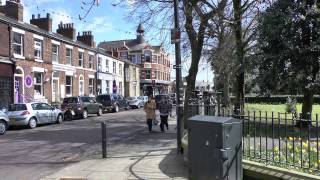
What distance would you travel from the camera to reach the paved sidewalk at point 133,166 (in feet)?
34.5

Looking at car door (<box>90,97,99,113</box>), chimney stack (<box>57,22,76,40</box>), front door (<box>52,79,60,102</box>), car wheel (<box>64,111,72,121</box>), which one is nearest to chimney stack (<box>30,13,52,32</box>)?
front door (<box>52,79,60,102</box>)

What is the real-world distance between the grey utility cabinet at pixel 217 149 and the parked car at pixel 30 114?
19825 millimetres

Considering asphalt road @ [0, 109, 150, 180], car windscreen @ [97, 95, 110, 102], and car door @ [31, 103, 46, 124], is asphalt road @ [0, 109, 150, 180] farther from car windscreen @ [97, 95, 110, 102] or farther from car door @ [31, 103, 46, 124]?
car windscreen @ [97, 95, 110, 102]

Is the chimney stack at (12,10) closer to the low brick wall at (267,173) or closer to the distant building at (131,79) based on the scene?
the low brick wall at (267,173)

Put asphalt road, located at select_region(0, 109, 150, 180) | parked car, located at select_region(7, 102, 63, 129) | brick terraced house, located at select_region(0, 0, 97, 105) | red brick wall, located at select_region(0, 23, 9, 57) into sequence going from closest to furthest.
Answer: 1. asphalt road, located at select_region(0, 109, 150, 180)
2. parked car, located at select_region(7, 102, 63, 129)
3. red brick wall, located at select_region(0, 23, 9, 57)
4. brick terraced house, located at select_region(0, 0, 97, 105)

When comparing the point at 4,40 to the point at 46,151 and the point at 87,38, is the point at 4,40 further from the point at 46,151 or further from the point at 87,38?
the point at 87,38

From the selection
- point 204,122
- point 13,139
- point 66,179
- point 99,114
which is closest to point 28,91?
point 99,114

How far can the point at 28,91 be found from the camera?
35969 mm

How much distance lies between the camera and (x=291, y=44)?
15883 mm

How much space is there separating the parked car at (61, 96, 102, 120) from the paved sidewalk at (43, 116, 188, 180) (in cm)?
1849

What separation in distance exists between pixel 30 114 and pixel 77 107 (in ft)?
26.6

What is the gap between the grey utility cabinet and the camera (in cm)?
754

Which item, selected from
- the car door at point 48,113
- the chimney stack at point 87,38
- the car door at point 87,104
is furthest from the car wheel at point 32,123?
the chimney stack at point 87,38

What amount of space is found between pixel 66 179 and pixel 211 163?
12.8ft
